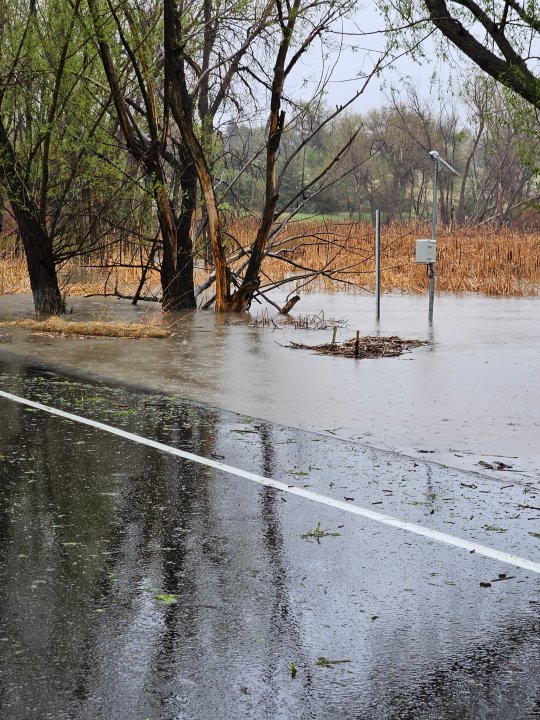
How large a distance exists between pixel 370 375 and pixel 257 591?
791 centimetres

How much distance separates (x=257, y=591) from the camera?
5.23 metres

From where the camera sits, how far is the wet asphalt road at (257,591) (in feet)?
13.4

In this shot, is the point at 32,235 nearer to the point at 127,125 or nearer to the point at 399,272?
the point at 127,125

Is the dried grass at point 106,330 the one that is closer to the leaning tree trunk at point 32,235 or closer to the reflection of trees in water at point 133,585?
the leaning tree trunk at point 32,235

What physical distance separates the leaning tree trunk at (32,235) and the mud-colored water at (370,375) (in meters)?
0.74

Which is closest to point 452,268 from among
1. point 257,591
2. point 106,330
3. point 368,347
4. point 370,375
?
point 106,330

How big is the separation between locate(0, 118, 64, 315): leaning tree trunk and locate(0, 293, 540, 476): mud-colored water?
0.74 m

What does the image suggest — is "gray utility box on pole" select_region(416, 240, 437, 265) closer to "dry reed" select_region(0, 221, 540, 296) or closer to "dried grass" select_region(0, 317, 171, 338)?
"dried grass" select_region(0, 317, 171, 338)

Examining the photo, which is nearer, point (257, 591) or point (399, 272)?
point (257, 591)

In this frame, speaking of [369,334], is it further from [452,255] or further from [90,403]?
[452,255]

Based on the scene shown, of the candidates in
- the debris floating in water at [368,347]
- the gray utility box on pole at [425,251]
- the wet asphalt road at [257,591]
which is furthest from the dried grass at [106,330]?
the wet asphalt road at [257,591]

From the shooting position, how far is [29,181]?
20375 mm

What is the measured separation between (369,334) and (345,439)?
880cm

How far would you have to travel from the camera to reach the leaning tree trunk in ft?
63.7
